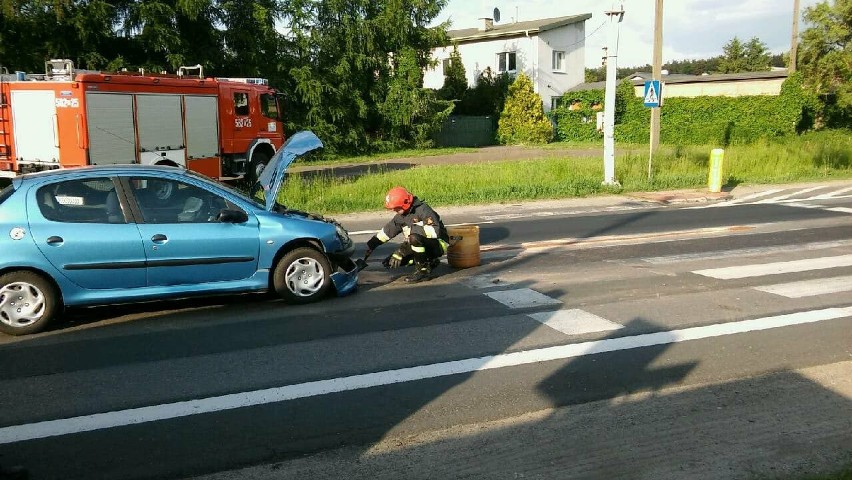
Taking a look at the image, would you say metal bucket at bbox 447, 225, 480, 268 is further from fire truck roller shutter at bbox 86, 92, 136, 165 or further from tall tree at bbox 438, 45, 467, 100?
tall tree at bbox 438, 45, 467, 100

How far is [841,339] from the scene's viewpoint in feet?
22.0

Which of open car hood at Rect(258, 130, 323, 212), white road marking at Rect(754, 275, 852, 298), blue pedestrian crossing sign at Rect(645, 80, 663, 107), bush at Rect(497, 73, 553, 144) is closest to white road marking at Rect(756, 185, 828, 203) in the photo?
blue pedestrian crossing sign at Rect(645, 80, 663, 107)

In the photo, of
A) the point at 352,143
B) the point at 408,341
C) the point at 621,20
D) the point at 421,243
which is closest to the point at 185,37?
the point at 352,143

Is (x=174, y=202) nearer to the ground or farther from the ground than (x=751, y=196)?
farther from the ground

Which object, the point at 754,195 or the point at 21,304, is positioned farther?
the point at 754,195

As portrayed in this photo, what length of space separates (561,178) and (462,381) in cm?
1613

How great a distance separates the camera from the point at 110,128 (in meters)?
17.7

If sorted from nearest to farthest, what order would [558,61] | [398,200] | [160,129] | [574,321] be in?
1. [574,321]
2. [398,200]
3. [160,129]
4. [558,61]

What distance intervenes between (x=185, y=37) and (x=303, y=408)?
29.7 metres

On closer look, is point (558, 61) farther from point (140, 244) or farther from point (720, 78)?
point (140, 244)

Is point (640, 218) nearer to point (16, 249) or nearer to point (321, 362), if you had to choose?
point (321, 362)

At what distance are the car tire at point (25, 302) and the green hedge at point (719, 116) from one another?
117 feet

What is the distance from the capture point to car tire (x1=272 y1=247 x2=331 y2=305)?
7.91m

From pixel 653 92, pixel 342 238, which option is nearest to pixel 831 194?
pixel 653 92
